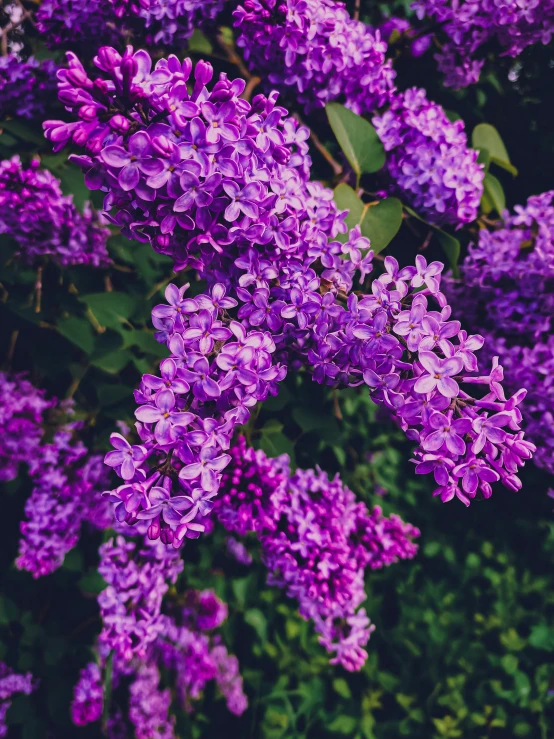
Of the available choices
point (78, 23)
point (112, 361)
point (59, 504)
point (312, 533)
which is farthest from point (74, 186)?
point (312, 533)

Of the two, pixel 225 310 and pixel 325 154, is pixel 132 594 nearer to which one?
pixel 225 310

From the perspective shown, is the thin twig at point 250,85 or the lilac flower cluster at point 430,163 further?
→ the thin twig at point 250,85

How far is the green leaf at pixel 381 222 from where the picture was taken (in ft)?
4.16

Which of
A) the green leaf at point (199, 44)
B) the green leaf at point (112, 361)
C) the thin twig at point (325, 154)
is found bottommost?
the green leaf at point (112, 361)

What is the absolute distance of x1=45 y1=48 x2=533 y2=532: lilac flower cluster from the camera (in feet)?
2.65

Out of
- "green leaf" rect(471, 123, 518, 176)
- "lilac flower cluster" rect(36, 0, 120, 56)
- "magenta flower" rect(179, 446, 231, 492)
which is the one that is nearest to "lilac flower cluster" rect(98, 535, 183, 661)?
"magenta flower" rect(179, 446, 231, 492)

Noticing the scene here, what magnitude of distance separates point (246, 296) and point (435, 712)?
2.48 m

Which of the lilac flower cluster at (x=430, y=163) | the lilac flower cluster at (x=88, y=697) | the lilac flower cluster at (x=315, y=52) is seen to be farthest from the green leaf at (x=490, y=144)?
the lilac flower cluster at (x=88, y=697)

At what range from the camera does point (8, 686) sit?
198 cm

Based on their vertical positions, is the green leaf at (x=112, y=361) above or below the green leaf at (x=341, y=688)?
above

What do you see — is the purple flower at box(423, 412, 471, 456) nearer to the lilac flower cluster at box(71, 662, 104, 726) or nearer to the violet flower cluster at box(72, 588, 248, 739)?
the violet flower cluster at box(72, 588, 248, 739)

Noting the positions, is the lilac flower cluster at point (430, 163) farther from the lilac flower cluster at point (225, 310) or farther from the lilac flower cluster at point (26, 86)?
the lilac flower cluster at point (26, 86)

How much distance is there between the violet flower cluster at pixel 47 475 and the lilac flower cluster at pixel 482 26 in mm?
1665

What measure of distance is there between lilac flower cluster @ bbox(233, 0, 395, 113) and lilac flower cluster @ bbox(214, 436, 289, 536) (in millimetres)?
923
